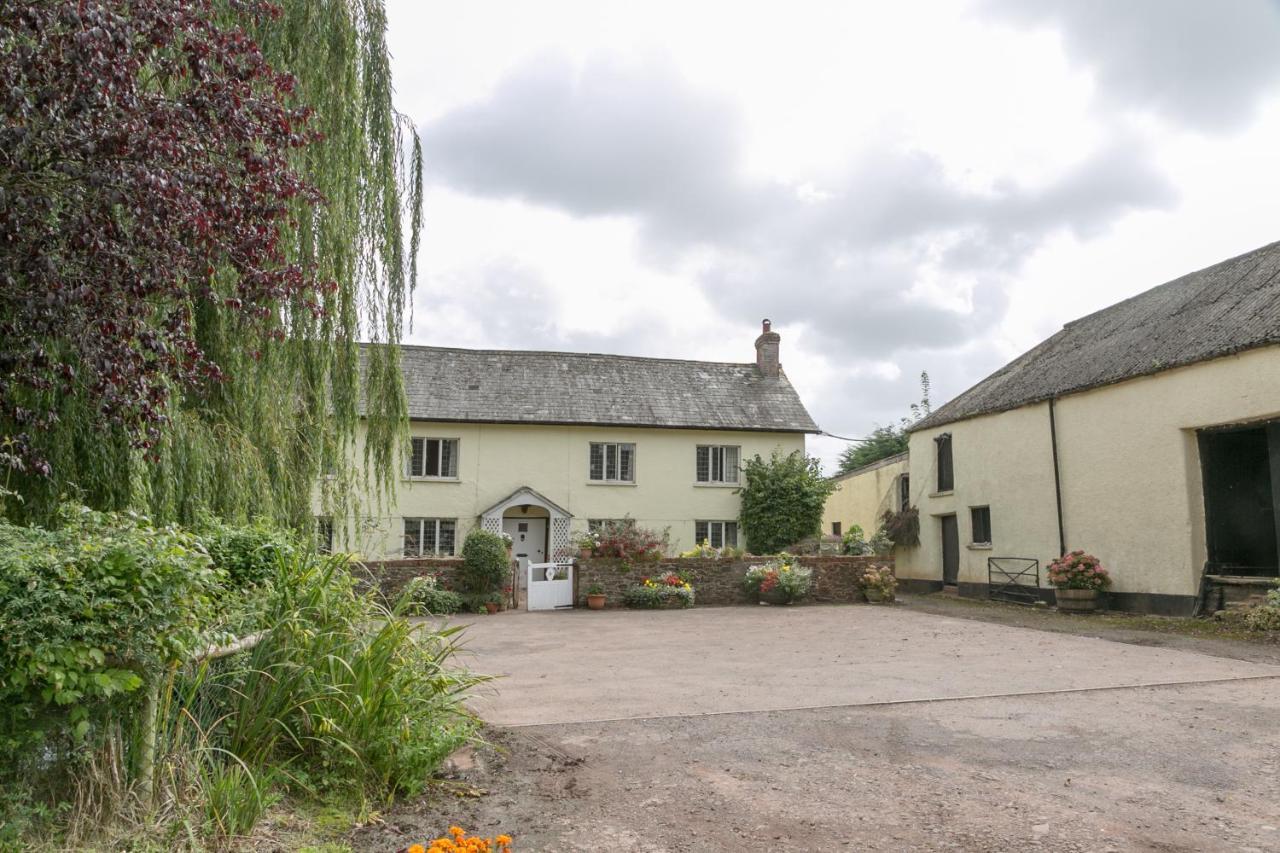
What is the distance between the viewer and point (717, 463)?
28.3m

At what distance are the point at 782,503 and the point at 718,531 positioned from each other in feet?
7.86

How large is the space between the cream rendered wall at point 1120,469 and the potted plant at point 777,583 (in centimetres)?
566

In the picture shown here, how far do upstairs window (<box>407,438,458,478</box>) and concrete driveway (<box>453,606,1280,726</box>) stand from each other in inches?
366

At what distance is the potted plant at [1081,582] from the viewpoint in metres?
19.2

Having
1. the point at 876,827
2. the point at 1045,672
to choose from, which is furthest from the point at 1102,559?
the point at 876,827

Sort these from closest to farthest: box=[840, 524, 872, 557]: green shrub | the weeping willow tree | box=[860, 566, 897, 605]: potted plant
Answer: the weeping willow tree
box=[860, 566, 897, 605]: potted plant
box=[840, 524, 872, 557]: green shrub

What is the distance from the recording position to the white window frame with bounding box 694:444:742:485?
28.2 m

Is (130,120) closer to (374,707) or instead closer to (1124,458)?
(374,707)

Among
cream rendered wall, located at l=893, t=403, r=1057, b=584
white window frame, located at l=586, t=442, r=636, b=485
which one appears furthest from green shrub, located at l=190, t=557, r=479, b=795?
white window frame, located at l=586, t=442, r=636, b=485

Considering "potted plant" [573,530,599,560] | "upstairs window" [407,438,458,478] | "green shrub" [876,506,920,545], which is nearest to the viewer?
"potted plant" [573,530,599,560]

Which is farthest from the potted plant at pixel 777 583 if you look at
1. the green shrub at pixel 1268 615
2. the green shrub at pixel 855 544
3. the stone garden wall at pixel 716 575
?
the green shrub at pixel 1268 615

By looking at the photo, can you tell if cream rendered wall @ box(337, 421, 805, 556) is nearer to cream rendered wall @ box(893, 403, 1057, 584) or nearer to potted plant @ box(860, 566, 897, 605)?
cream rendered wall @ box(893, 403, 1057, 584)

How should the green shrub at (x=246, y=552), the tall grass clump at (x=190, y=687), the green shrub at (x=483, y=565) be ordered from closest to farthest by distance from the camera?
1. the tall grass clump at (x=190, y=687)
2. the green shrub at (x=246, y=552)
3. the green shrub at (x=483, y=565)

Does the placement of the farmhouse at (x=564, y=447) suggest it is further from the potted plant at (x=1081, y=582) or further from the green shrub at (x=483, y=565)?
the potted plant at (x=1081, y=582)
